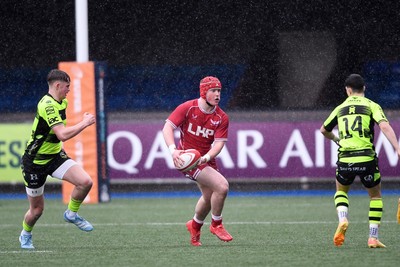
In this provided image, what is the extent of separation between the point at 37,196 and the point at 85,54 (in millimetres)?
7270

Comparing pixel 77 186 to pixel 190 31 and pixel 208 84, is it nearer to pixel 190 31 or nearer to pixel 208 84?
pixel 208 84

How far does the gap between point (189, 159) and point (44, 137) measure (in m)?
1.52

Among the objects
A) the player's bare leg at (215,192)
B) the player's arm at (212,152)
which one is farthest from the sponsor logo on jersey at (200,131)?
the player's bare leg at (215,192)

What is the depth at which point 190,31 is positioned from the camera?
92.7 ft

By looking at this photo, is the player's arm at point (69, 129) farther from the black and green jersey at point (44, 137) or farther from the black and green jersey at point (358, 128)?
the black and green jersey at point (358, 128)

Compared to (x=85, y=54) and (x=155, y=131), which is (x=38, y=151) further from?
(x=155, y=131)

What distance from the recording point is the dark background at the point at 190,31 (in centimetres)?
2722

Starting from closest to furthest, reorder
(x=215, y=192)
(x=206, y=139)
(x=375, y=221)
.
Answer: (x=375, y=221)
(x=215, y=192)
(x=206, y=139)

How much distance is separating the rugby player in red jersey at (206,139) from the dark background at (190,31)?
15.6m

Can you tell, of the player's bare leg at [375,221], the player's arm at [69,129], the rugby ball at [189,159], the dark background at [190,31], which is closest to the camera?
the player's arm at [69,129]

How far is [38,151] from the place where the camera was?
1083 centimetres

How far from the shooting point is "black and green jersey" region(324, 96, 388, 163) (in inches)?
408

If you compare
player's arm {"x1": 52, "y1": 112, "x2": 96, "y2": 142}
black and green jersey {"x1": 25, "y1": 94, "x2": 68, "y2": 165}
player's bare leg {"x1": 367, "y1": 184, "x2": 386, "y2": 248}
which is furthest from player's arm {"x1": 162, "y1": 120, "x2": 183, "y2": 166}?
player's bare leg {"x1": 367, "y1": 184, "x2": 386, "y2": 248}

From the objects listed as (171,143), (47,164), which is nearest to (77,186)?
(47,164)
